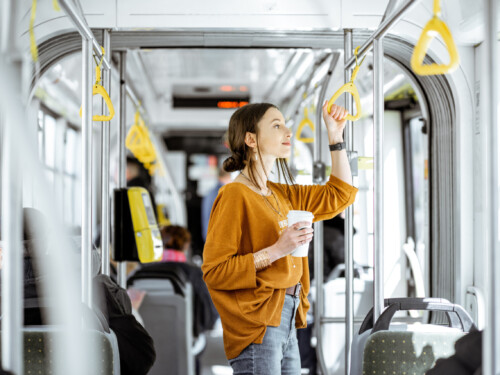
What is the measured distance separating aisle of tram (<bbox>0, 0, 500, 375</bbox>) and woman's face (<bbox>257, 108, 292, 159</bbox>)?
0.06 meters

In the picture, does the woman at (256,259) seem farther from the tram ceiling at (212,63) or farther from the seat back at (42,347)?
the tram ceiling at (212,63)

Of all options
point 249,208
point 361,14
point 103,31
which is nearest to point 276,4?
point 361,14

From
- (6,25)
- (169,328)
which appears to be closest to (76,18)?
(6,25)

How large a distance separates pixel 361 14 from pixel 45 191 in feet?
7.12

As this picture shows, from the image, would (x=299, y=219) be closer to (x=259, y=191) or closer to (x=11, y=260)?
(x=259, y=191)

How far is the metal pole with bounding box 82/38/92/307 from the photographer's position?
200 cm

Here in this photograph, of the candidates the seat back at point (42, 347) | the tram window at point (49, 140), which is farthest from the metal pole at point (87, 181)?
the tram window at point (49, 140)

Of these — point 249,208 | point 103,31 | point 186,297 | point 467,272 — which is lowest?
point 186,297

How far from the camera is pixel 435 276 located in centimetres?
345

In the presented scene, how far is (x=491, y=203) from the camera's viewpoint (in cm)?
134

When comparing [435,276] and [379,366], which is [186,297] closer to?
[435,276]

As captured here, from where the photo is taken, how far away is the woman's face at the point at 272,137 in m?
2.19

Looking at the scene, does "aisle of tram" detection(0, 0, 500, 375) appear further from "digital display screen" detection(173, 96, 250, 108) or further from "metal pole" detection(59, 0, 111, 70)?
"digital display screen" detection(173, 96, 250, 108)

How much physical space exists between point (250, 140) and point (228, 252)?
0.47 meters
